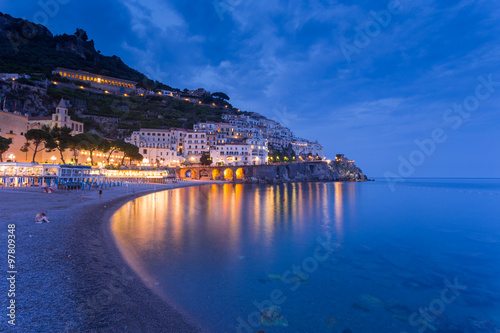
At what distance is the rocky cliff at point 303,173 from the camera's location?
77.1m

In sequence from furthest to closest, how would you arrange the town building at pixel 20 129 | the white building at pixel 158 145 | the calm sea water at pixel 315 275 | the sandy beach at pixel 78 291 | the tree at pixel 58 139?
1. the white building at pixel 158 145
2. the tree at pixel 58 139
3. the town building at pixel 20 129
4. the calm sea water at pixel 315 275
5. the sandy beach at pixel 78 291

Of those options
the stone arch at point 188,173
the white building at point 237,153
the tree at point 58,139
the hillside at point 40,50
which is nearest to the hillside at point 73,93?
the hillside at point 40,50

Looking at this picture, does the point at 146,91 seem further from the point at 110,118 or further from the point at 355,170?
the point at 355,170

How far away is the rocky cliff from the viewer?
77125 mm

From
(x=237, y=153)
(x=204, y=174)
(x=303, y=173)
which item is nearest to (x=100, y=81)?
(x=204, y=174)

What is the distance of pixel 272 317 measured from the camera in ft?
22.7

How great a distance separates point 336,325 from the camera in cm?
677

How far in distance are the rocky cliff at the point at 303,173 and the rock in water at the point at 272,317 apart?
2676 inches

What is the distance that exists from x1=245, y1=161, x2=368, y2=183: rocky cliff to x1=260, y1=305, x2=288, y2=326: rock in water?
223ft

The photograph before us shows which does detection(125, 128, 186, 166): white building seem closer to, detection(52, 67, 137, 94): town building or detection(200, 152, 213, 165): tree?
detection(200, 152, 213, 165): tree

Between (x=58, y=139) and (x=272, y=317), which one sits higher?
(x=58, y=139)

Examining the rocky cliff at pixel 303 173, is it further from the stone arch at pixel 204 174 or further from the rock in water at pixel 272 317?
the rock in water at pixel 272 317

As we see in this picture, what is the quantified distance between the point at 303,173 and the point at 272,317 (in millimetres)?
91077

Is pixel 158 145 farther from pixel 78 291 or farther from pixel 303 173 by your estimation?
pixel 78 291
